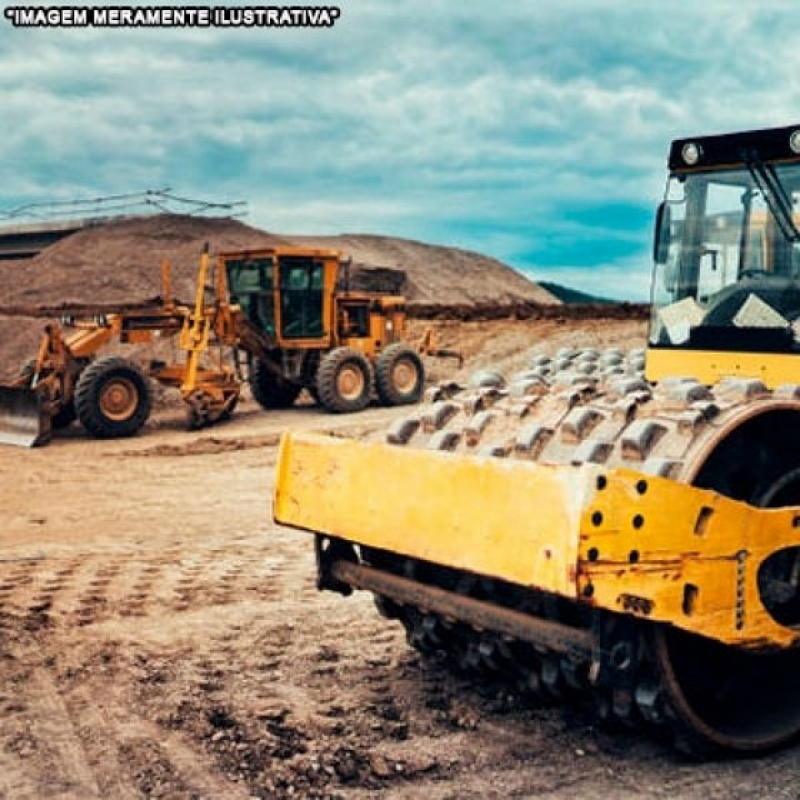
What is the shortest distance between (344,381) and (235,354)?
176 centimetres

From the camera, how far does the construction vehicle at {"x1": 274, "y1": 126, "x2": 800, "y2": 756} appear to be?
12.6 feet

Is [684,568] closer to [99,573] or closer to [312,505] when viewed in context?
[312,505]

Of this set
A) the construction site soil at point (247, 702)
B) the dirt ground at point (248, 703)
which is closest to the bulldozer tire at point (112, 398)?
the construction site soil at point (247, 702)

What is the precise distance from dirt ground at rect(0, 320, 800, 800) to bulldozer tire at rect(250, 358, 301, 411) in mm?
10993

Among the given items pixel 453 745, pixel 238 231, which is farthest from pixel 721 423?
pixel 238 231

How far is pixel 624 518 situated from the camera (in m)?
3.77

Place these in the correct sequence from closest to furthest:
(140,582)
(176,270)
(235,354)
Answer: (140,582), (235,354), (176,270)

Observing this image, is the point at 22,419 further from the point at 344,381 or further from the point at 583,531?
the point at 583,531

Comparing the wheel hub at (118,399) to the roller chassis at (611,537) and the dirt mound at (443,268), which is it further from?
A: the dirt mound at (443,268)

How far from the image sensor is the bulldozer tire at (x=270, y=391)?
2036 centimetres

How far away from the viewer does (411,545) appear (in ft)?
14.2

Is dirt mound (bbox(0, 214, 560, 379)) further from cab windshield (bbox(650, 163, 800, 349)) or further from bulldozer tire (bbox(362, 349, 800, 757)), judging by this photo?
bulldozer tire (bbox(362, 349, 800, 757))

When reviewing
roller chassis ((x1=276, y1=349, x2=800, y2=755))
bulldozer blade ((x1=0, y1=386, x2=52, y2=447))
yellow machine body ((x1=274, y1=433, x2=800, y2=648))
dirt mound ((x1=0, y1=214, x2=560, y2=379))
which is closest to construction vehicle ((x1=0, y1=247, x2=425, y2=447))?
bulldozer blade ((x1=0, y1=386, x2=52, y2=447))

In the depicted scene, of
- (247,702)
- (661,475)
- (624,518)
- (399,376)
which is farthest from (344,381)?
(624,518)
